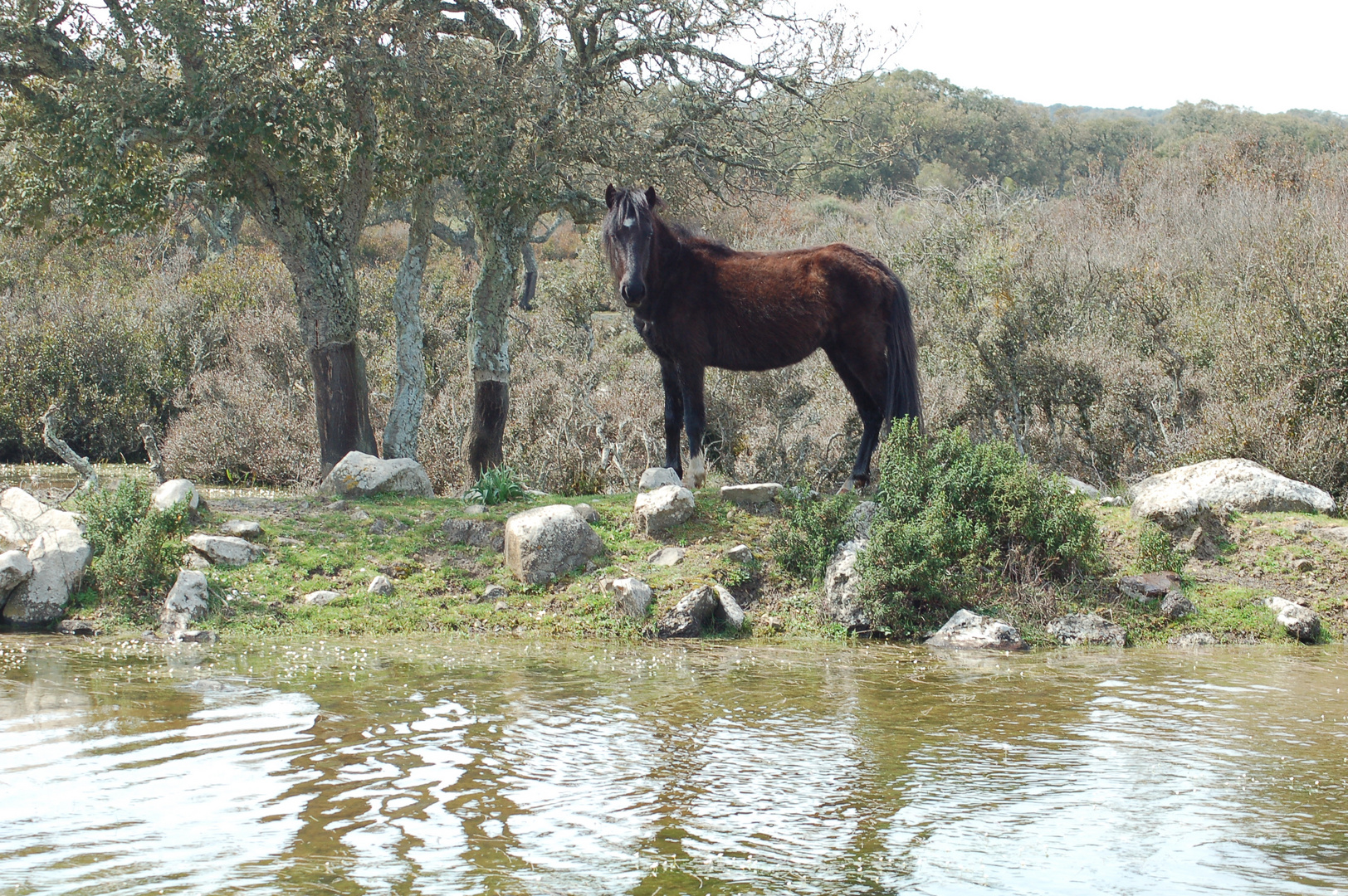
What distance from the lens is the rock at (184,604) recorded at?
8406 mm

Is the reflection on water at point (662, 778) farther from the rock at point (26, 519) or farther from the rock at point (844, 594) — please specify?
the rock at point (26, 519)

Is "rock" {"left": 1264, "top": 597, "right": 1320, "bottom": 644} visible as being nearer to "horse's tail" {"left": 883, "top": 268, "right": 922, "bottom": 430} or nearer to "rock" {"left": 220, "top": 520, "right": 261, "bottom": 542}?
"horse's tail" {"left": 883, "top": 268, "right": 922, "bottom": 430}

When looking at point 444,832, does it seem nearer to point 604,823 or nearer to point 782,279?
point 604,823

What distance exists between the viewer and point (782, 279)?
33.7 feet

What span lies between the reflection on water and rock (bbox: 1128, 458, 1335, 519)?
110 inches

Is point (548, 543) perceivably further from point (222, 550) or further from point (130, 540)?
point (130, 540)

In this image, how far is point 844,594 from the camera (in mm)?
8859

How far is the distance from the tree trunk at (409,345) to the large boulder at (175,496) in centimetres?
331

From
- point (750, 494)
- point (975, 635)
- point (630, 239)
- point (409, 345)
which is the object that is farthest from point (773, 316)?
point (409, 345)

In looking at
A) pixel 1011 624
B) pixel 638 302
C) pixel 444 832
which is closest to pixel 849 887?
pixel 444 832

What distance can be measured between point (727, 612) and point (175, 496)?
5.58 m

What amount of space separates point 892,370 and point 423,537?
503cm

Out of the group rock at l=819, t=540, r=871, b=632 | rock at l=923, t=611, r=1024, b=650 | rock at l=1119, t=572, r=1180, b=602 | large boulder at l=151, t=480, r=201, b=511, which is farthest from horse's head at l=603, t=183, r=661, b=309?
rock at l=1119, t=572, r=1180, b=602

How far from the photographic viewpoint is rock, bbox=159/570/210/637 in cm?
841
